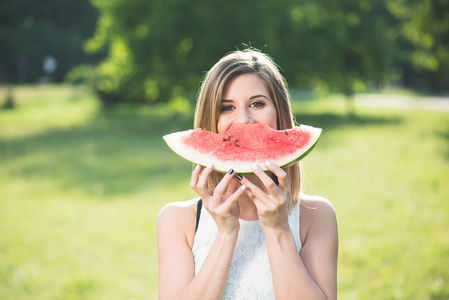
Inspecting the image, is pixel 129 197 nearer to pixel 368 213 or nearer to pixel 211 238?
pixel 368 213

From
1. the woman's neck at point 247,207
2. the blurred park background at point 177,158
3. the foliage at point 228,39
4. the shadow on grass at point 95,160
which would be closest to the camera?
the woman's neck at point 247,207

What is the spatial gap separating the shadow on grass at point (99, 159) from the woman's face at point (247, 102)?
6.42 metres

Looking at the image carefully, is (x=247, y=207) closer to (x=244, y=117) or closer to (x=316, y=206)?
(x=316, y=206)

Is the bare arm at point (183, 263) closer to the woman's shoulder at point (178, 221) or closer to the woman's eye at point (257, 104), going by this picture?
the woman's shoulder at point (178, 221)

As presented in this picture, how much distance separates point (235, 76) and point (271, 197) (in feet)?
2.42

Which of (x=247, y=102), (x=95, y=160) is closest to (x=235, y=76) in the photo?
(x=247, y=102)

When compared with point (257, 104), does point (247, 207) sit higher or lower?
lower

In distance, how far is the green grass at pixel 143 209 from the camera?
4.65 meters

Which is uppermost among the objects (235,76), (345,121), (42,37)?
(42,37)

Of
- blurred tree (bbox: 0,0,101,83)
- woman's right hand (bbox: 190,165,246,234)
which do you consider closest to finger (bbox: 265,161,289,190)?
woman's right hand (bbox: 190,165,246,234)

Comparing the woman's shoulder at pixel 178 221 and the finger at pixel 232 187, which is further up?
the finger at pixel 232 187

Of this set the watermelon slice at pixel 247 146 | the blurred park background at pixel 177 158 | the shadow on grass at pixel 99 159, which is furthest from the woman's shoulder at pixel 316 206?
the shadow on grass at pixel 99 159

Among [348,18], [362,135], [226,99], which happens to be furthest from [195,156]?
[348,18]

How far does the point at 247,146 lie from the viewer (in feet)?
7.19
